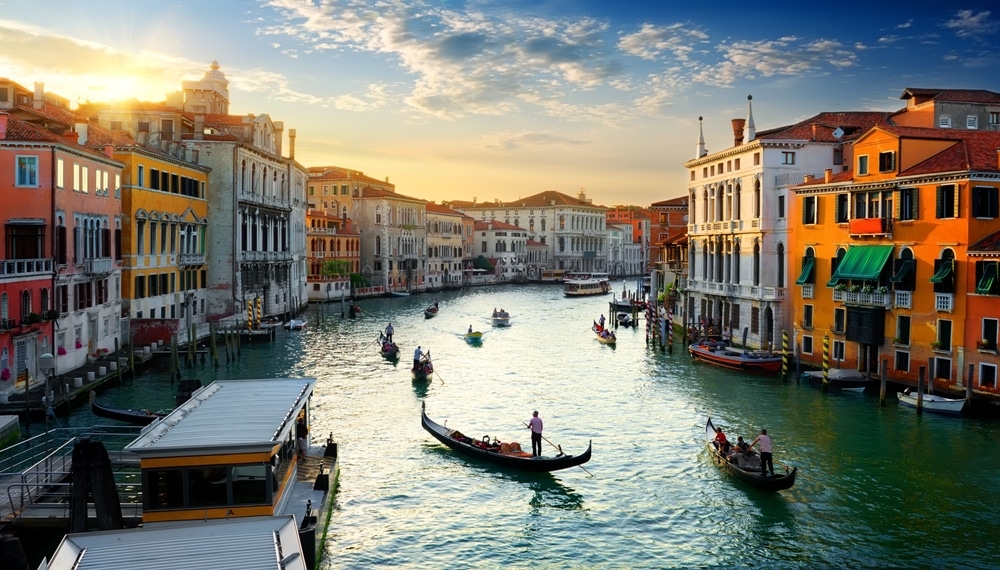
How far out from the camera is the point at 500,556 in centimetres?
1216

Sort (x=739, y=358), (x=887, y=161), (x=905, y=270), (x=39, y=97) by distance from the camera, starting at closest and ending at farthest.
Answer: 1. (x=905, y=270)
2. (x=887, y=161)
3. (x=739, y=358)
4. (x=39, y=97)

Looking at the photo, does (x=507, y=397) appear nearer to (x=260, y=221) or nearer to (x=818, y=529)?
(x=818, y=529)

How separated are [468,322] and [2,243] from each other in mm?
28068

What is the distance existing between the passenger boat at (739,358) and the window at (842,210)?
183 inches

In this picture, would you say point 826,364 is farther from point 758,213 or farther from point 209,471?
point 209,471

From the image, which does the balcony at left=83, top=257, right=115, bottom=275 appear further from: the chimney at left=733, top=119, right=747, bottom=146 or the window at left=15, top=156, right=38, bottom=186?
the chimney at left=733, top=119, right=747, bottom=146

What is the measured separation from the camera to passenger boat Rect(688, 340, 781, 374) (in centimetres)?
2711

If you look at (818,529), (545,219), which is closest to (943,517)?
(818,529)

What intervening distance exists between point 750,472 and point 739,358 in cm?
1316

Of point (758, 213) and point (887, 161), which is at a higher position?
point (887, 161)

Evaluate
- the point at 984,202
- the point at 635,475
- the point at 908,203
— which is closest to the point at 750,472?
the point at 635,475

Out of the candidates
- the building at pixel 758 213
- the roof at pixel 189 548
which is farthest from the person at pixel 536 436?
the building at pixel 758 213

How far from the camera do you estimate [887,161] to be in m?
24.3

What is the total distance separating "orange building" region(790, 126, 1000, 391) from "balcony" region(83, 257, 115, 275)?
2104 centimetres
